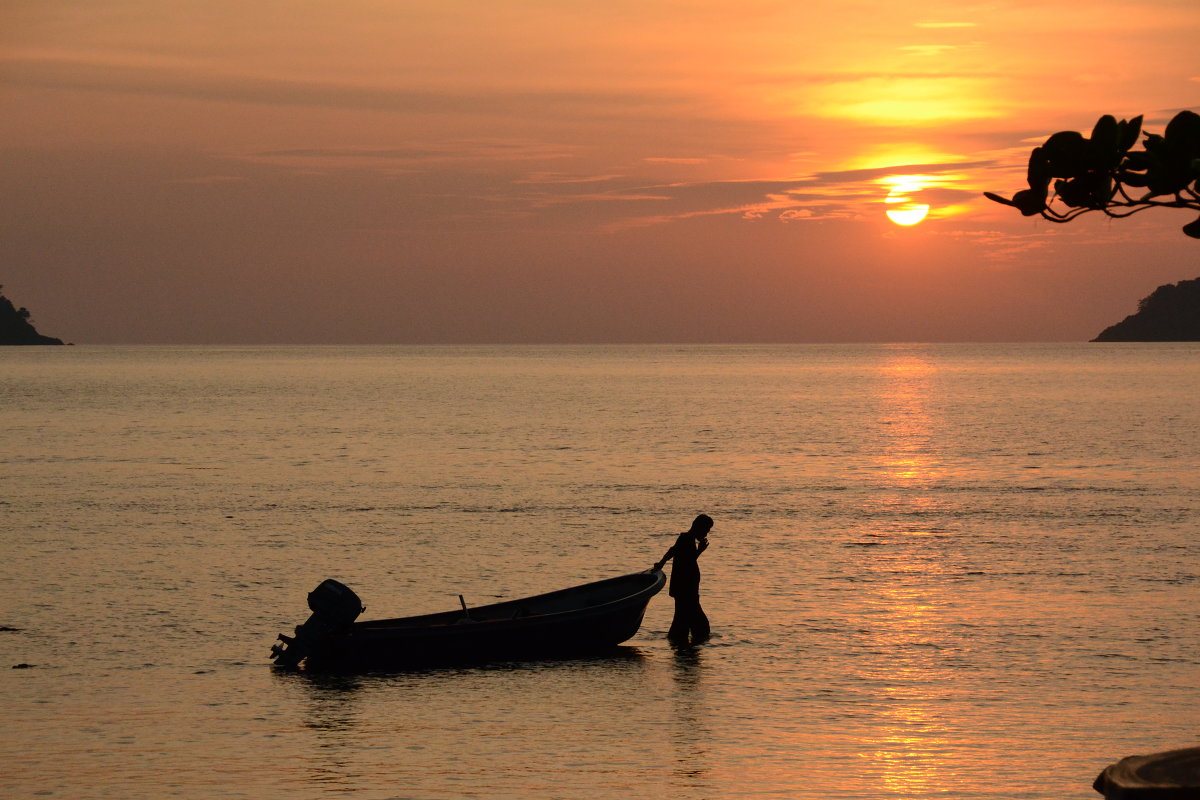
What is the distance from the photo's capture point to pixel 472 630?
22.5m

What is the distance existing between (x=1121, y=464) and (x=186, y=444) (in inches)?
2114

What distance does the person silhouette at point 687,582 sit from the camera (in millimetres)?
23500

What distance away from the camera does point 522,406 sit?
136 meters

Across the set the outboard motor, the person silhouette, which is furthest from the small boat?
the person silhouette

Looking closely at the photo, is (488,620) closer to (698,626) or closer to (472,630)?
(472,630)

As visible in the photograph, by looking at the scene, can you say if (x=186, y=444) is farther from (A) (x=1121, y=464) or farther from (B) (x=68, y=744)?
(B) (x=68, y=744)

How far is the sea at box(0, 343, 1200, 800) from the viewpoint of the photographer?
56.1ft

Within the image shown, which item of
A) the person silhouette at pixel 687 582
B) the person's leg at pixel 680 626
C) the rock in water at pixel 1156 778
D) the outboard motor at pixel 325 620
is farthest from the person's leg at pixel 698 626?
the rock in water at pixel 1156 778

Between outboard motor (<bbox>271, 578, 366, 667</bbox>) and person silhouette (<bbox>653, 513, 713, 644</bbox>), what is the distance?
18.1 feet

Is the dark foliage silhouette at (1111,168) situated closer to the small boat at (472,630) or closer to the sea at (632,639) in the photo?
the sea at (632,639)

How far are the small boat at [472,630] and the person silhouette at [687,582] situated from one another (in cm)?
38

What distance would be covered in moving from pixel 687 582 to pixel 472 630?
405 centimetres

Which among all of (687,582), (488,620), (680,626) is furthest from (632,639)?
(488,620)

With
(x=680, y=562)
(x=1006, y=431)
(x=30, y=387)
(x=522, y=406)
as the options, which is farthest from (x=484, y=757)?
(x=30, y=387)
